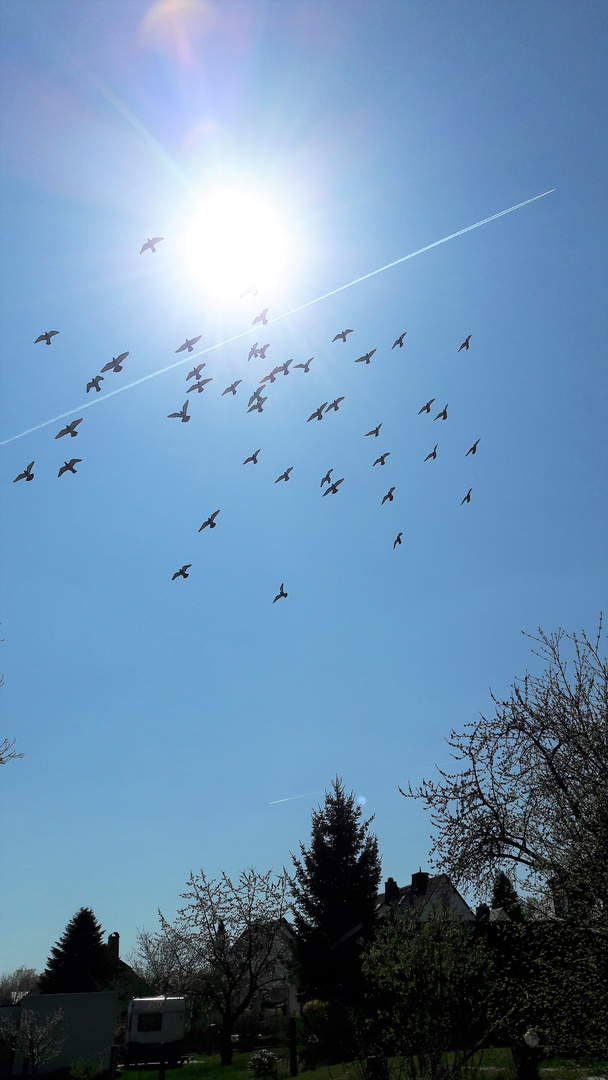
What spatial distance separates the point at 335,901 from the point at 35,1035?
13348 millimetres

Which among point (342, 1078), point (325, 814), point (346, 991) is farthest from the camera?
point (325, 814)

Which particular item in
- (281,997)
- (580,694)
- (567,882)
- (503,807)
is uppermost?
(580,694)

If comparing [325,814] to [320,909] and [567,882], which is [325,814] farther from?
[567,882]

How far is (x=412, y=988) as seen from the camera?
13516 millimetres

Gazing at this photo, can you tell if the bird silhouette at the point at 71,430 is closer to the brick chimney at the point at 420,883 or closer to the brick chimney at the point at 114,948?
the brick chimney at the point at 420,883

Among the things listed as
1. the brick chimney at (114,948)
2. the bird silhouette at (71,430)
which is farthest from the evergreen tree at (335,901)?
the brick chimney at (114,948)

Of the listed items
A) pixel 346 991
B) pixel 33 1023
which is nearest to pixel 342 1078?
pixel 346 991

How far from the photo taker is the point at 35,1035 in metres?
30.0

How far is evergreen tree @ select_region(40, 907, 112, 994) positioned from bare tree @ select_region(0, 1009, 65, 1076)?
76.8 feet

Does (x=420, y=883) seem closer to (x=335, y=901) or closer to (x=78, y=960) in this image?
(x=335, y=901)

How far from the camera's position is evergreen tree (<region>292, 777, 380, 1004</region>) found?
30938 millimetres

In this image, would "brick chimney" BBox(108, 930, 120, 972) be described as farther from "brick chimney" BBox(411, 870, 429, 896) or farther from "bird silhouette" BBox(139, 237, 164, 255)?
"bird silhouette" BBox(139, 237, 164, 255)

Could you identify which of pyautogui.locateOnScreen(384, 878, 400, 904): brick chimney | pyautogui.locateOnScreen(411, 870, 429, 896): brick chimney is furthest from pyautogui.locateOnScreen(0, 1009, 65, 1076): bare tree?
pyautogui.locateOnScreen(411, 870, 429, 896): brick chimney

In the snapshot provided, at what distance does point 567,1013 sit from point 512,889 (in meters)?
4.59
